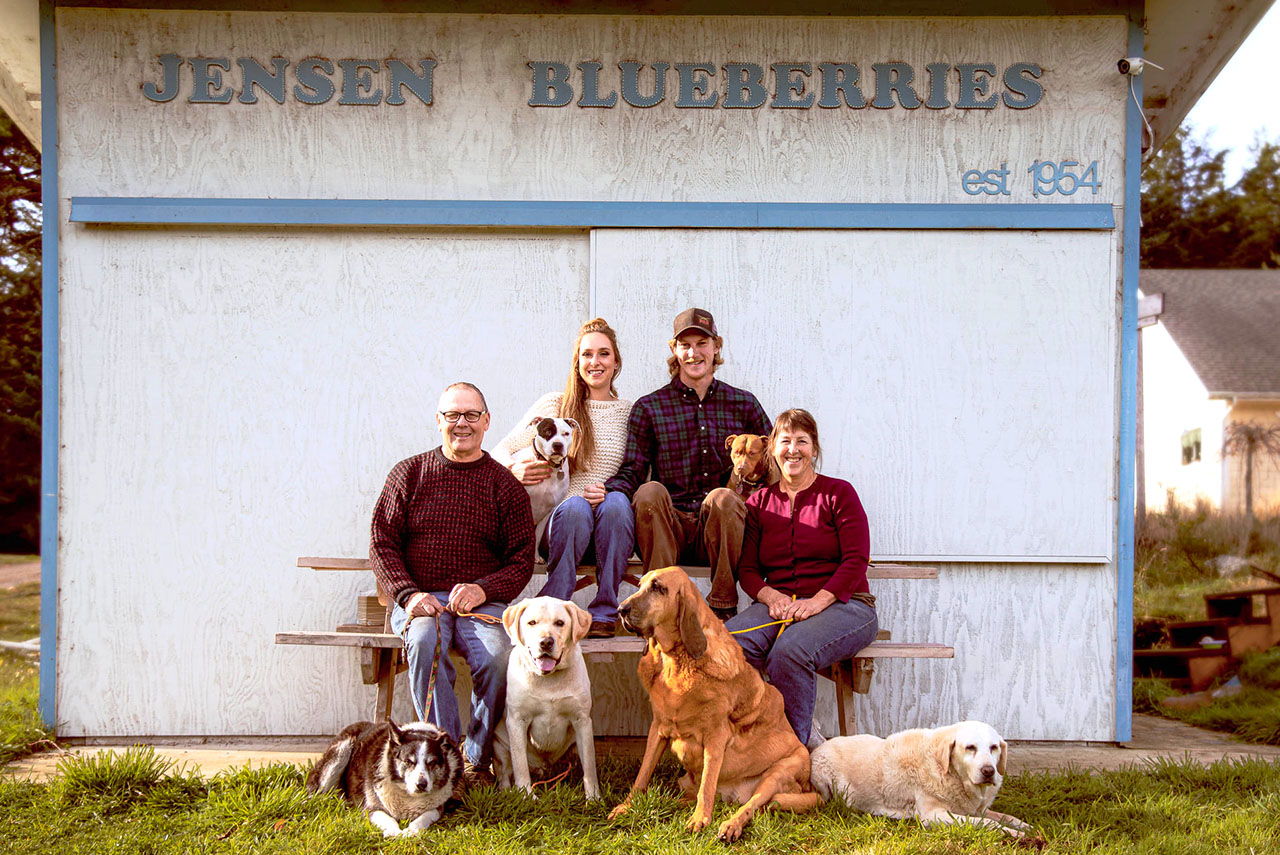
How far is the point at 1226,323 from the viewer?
81.8 feet

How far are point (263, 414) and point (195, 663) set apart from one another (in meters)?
1.34

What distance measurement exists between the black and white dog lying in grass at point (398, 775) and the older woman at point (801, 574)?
4.31 ft

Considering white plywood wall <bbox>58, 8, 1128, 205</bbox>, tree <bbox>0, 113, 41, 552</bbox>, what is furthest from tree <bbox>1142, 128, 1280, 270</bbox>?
tree <bbox>0, 113, 41, 552</bbox>

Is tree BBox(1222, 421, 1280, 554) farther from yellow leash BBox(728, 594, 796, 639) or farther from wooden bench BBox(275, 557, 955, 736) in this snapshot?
yellow leash BBox(728, 594, 796, 639)

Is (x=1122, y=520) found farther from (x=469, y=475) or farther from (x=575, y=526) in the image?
(x=469, y=475)

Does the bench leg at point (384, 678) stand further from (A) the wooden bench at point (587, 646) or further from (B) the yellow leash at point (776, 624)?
(B) the yellow leash at point (776, 624)

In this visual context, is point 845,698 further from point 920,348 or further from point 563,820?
point 920,348

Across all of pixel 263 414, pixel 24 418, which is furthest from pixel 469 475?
pixel 24 418

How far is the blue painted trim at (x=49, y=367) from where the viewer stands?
16.9 feet

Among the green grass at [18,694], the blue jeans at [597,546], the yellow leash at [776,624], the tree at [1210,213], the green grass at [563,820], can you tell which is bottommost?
the green grass at [18,694]


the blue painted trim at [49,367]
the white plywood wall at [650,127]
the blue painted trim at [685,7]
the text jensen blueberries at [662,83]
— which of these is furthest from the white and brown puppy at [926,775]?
the blue painted trim at [49,367]

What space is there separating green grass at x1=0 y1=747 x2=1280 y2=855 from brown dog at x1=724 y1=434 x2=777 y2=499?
1.27 metres

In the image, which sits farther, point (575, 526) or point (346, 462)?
point (346, 462)

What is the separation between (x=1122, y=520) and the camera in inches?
208
